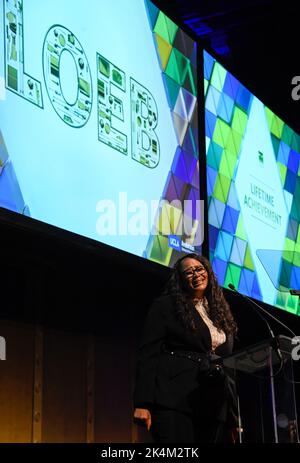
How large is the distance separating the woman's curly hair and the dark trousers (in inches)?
13.1

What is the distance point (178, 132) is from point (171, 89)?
9.6 inches

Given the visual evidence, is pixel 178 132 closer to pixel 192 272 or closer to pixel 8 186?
pixel 8 186

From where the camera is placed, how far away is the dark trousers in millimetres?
2641

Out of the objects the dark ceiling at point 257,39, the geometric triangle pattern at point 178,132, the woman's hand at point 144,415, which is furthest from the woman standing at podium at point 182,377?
the dark ceiling at point 257,39

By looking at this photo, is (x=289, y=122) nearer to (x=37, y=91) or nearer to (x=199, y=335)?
(x=37, y=91)

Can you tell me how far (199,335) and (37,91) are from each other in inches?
51.5

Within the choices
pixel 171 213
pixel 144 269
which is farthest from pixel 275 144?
pixel 144 269

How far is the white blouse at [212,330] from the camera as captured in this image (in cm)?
281

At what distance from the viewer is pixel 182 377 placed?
2.71 metres

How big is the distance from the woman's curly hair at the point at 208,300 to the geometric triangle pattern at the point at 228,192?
65.0 inches

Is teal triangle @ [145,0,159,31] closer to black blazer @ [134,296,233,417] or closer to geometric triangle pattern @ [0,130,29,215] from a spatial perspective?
geometric triangle pattern @ [0,130,29,215]

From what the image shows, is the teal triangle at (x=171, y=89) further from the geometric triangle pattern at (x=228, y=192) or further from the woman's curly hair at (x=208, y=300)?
the woman's curly hair at (x=208, y=300)

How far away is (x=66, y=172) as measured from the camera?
350 cm

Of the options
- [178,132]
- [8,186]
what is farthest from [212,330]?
[178,132]
